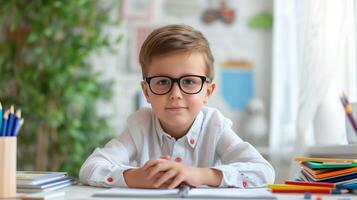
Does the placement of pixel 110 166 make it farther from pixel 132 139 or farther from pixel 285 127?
pixel 285 127

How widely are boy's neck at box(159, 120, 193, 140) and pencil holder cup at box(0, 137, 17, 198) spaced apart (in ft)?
1.56

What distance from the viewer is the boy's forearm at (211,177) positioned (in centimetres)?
109

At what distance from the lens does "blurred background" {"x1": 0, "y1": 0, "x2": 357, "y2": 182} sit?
2.85 metres

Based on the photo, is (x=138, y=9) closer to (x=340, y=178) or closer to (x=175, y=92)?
(x=175, y=92)

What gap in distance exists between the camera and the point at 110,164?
1217 millimetres

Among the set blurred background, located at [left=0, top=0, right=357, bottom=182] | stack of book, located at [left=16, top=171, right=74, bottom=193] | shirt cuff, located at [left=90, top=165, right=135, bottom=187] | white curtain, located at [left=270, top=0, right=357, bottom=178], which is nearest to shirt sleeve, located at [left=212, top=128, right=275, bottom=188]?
shirt cuff, located at [left=90, top=165, right=135, bottom=187]

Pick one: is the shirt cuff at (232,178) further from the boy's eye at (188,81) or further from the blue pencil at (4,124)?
the blue pencil at (4,124)

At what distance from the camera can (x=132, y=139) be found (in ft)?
4.52

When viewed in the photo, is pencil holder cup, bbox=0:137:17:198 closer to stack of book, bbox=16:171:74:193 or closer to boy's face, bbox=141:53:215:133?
stack of book, bbox=16:171:74:193

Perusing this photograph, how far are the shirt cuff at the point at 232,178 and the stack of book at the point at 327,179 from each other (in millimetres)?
83

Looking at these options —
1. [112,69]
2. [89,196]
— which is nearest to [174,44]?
[89,196]

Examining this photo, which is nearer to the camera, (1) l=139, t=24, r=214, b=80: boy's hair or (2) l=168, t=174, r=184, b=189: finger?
(2) l=168, t=174, r=184, b=189: finger

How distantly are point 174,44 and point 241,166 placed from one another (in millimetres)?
324

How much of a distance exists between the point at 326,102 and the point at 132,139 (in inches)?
39.4
